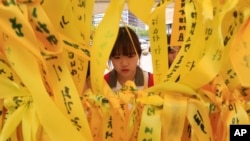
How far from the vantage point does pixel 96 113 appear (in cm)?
37

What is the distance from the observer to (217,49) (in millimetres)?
327

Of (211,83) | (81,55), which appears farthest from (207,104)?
(81,55)

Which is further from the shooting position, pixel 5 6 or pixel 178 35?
pixel 178 35

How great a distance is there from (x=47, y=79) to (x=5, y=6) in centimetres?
8

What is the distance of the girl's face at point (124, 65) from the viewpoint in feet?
2.96

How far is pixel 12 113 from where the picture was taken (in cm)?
35

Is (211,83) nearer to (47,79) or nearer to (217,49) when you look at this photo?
(217,49)

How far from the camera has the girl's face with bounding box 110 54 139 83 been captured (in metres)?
0.90

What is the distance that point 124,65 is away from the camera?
3.04 ft

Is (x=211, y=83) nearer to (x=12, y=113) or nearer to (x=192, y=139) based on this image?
(x=192, y=139)

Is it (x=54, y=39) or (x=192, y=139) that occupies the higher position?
(x=54, y=39)

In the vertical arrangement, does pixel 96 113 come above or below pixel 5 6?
below

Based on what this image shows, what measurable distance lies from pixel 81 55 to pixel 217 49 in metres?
0.12

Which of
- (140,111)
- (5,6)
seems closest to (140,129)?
(140,111)
